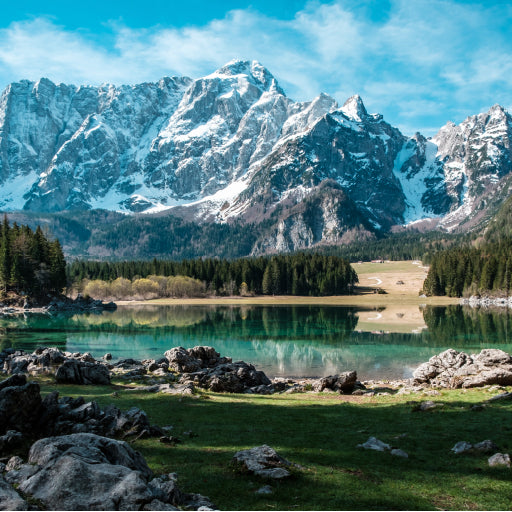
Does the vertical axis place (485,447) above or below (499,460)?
below

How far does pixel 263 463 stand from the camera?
15.4 meters

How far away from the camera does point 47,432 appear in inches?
735

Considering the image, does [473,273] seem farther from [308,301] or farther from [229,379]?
[229,379]

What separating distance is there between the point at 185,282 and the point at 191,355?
13262 cm

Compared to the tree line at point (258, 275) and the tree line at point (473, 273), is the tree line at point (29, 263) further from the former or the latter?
the tree line at point (473, 273)

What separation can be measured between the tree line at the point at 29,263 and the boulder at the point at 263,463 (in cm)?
12287

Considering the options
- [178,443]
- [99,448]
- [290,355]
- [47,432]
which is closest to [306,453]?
[178,443]

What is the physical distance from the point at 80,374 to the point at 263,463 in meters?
24.5

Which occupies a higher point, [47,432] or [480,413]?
[47,432]

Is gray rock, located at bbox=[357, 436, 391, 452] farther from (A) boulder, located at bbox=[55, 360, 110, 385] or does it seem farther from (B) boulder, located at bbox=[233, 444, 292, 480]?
(A) boulder, located at bbox=[55, 360, 110, 385]

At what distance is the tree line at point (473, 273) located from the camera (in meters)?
144

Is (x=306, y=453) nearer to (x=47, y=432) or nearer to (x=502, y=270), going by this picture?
(x=47, y=432)

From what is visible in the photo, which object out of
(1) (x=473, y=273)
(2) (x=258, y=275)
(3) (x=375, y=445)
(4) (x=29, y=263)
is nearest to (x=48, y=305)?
(4) (x=29, y=263)

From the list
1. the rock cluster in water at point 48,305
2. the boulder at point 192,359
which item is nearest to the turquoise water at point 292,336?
the boulder at point 192,359
